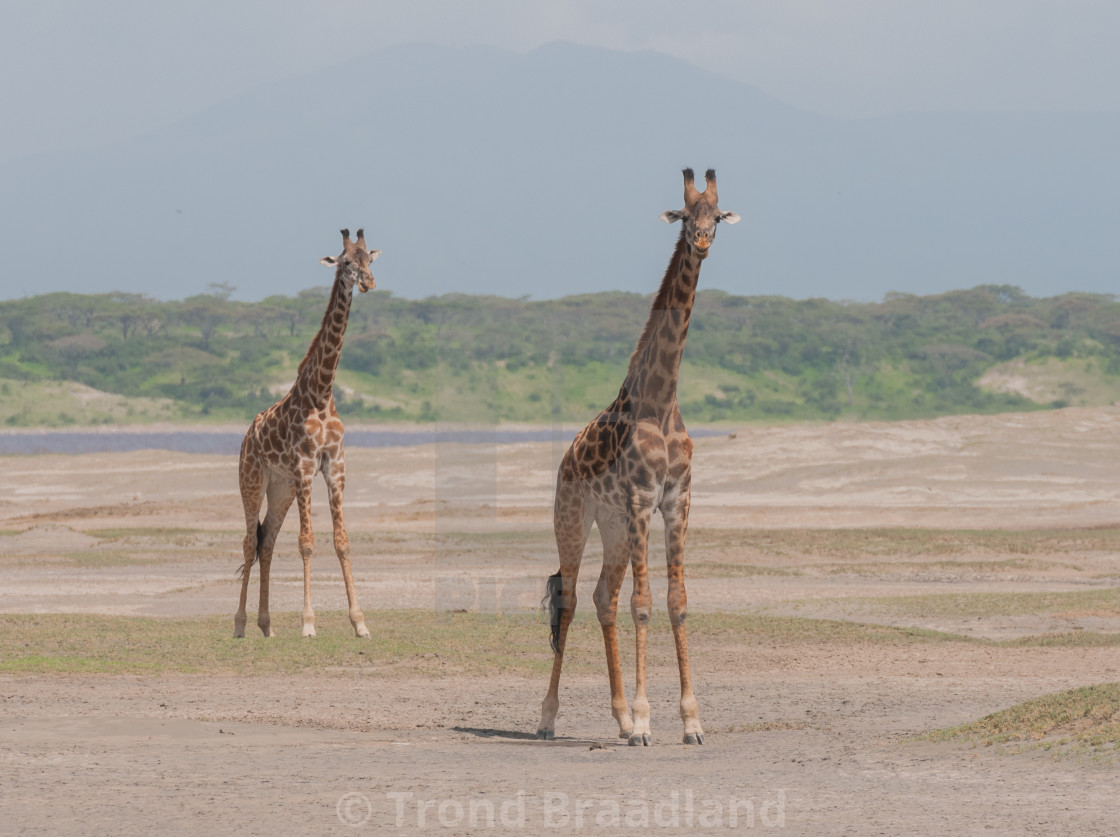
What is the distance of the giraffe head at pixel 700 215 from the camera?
1086cm

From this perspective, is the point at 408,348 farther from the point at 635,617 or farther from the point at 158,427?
the point at 635,617

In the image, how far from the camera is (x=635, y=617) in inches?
428

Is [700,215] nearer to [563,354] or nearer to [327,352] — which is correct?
[327,352]

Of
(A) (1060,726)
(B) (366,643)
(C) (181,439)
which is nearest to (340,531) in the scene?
(B) (366,643)

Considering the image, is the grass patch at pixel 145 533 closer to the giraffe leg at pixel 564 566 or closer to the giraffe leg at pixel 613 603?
the giraffe leg at pixel 564 566

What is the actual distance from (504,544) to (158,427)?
58.8 meters

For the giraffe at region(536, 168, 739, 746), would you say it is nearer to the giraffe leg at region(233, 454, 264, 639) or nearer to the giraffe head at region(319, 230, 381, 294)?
the giraffe head at region(319, 230, 381, 294)

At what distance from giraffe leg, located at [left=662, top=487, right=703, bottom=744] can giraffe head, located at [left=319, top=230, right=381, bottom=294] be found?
22.8 ft

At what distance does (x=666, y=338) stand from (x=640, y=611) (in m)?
2.12

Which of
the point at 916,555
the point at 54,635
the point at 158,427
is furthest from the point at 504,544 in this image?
the point at 158,427

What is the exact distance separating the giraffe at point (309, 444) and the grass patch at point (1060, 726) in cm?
815

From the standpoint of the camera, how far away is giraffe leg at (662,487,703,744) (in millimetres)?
10766

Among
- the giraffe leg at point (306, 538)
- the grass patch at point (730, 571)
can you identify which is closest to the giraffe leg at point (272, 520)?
the giraffe leg at point (306, 538)

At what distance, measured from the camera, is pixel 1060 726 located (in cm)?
1041
